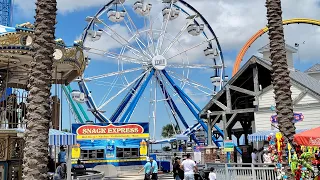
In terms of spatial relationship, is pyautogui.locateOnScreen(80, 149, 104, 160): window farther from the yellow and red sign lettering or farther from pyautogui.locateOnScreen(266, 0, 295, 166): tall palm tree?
pyautogui.locateOnScreen(266, 0, 295, 166): tall palm tree

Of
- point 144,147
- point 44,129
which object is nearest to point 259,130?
point 144,147

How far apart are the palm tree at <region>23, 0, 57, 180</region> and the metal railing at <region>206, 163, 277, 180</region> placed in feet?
26.3

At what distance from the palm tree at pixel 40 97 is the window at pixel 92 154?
17264mm

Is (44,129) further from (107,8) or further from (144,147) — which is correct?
(107,8)

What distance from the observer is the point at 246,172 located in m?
12.9

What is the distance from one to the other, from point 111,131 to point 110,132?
9 cm

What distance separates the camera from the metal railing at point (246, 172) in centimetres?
1221

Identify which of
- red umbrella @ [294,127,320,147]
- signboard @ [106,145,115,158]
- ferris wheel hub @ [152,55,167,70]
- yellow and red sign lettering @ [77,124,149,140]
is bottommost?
signboard @ [106,145,115,158]

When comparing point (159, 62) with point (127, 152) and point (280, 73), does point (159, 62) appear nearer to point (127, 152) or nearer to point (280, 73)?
point (127, 152)

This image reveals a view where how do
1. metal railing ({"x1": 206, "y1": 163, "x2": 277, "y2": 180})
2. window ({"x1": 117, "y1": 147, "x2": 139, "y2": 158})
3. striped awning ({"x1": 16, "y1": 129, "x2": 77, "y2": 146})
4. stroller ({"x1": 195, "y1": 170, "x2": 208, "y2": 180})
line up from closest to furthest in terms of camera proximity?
metal railing ({"x1": 206, "y1": 163, "x2": 277, "y2": 180})
striped awning ({"x1": 16, "y1": 129, "x2": 77, "y2": 146})
stroller ({"x1": 195, "y1": 170, "x2": 208, "y2": 180})
window ({"x1": 117, "y1": 147, "x2": 139, "y2": 158})

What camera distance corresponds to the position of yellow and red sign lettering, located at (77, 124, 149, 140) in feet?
76.8

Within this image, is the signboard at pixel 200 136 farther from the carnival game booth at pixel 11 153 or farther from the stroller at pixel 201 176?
the carnival game booth at pixel 11 153

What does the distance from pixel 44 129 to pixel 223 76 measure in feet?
86.6

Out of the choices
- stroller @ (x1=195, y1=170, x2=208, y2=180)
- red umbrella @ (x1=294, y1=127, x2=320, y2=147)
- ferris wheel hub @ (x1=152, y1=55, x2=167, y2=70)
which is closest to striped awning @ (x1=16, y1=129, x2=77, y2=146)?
stroller @ (x1=195, y1=170, x2=208, y2=180)
